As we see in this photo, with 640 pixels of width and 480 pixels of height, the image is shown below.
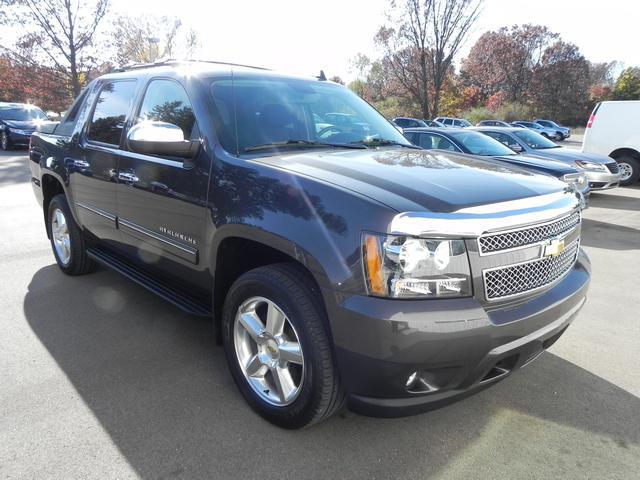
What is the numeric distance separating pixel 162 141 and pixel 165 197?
0.49 metres

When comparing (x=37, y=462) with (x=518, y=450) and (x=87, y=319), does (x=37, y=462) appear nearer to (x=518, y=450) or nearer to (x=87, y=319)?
(x=87, y=319)

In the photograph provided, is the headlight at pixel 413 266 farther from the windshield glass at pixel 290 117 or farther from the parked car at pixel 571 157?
the parked car at pixel 571 157

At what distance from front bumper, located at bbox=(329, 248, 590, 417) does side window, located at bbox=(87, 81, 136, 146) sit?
2531 millimetres

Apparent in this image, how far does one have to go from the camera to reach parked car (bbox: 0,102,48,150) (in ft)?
55.3


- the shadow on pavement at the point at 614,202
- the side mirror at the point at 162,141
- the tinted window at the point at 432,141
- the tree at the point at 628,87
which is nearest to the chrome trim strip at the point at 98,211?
the side mirror at the point at 162,141

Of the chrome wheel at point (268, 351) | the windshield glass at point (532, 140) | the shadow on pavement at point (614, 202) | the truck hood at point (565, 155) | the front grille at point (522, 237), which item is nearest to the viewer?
the front grille at point (522, 237)

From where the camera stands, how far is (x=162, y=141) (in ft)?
8.45

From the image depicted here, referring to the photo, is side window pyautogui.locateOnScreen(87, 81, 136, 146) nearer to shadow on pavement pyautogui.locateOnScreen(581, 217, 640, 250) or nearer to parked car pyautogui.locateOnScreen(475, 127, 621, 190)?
shadow on pavement pyautogui.locateOnScreen(581, 217, 640, 250)

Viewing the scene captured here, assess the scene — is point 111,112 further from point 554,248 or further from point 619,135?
point 619,135

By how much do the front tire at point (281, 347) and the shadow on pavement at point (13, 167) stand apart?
9983 mm

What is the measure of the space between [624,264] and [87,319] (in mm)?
5828

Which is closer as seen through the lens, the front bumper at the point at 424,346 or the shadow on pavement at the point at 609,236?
the front bumper at the point at 424,346

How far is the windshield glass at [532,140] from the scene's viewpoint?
998 centimetres

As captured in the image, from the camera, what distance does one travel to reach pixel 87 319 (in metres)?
3.71
